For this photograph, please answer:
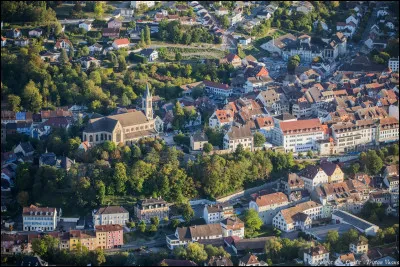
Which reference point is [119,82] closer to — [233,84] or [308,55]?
[233,84]

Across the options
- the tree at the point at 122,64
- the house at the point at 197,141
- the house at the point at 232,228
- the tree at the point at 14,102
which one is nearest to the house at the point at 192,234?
the house at the point at 232,228

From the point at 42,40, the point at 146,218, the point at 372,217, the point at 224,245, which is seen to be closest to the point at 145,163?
the point at 146,218

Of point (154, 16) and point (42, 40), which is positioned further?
point (154, 16)

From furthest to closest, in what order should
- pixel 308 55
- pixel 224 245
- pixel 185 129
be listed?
pixel 308 55
pixel 185 129
pixel 224 245

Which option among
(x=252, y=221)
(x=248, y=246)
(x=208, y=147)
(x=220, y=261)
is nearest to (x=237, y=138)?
(x=208, y=147)

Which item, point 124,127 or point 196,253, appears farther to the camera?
point 124,127

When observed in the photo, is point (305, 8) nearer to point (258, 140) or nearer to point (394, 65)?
point (394, 65)

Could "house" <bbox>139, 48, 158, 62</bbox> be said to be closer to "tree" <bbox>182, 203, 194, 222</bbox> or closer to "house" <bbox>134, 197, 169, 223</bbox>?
"house" <bbox>134, 197, 169, 223</bbox>

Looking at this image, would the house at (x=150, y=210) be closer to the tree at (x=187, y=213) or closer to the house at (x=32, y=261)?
the tree at (x=187, y=213)
